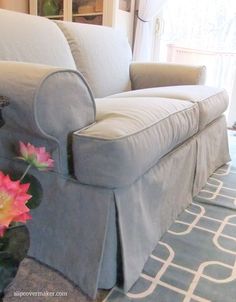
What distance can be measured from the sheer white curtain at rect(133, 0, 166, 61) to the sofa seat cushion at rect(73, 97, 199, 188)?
185cm

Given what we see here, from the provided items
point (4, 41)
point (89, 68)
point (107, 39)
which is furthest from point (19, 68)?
point (107, 39)

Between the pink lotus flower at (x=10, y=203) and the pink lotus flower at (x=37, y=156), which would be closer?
the pink lotus flower at (x=10, y=203)

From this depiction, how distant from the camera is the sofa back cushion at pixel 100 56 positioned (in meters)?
1.55

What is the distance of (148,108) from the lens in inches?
41.9

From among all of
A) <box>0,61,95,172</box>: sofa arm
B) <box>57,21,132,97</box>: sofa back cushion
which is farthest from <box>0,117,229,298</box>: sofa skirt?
<box>57,21,132,97</box>: sofa back cushion

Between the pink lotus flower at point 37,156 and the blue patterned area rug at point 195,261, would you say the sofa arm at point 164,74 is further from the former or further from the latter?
the pink lotus flower at point 37,156

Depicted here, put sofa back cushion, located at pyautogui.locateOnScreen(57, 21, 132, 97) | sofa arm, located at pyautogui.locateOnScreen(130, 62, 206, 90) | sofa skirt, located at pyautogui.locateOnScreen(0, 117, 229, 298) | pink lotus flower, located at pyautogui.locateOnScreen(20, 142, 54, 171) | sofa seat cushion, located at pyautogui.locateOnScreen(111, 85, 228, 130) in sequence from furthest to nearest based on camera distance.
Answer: sofa arm, located at pyautogui.locateOnScreen(130, 62, 206, 90), sofa back cushion, located at pyautogui.locateOnScreen(57, 21, 132, 97), sofa seat cushion, located at pyautogui.locateOnScreen(111, 85, 228, 130), sofa skirt, located at pyautogui.locateOnScreen(0, 117, 229, 298), pink lotus flower, located at pyautogui.locateOnScreen(20, 142, 54, 171)

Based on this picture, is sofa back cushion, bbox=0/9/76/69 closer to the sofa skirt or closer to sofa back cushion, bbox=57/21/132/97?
sofa back cushion, bbox=57/21/132/97

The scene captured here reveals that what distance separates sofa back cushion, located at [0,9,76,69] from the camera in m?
1.17

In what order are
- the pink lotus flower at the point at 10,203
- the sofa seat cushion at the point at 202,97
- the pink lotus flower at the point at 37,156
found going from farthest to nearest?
1. the sofa seat cushion at the point at 202,97
2. the pink lotus flower at the point at 37,156
3. the pink lotus flower at the point at 10,203

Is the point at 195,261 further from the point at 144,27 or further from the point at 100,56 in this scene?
the point at 144,27

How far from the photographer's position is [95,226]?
847 mm

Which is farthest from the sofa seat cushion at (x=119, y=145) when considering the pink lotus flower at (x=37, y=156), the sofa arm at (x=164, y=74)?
the sofa arm at (x=164, y=74)

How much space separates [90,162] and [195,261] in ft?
1.70
